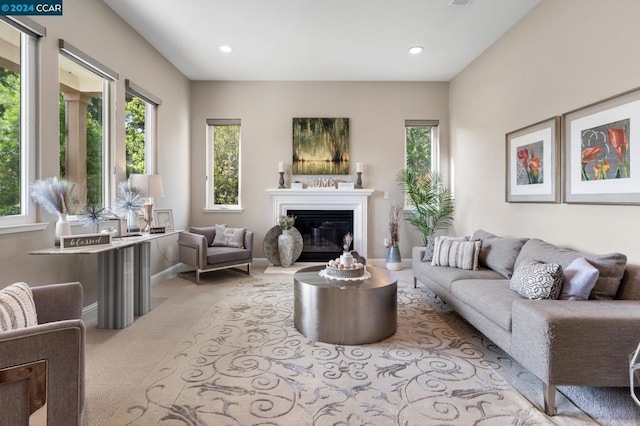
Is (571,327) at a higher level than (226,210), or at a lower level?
lower

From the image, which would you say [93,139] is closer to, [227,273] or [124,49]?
[124,49]

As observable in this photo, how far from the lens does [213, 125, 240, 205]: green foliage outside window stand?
5820 mm

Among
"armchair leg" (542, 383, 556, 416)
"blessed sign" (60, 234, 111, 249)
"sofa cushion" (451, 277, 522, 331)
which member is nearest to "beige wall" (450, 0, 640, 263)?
"sofa cushion" (451, 277, 522, 331)

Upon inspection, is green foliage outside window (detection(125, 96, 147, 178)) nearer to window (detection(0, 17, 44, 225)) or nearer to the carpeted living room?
the carpeted living room

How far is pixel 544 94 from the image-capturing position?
3283 millimetres

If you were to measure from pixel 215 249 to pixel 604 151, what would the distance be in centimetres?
449

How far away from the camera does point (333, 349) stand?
256 centimetres

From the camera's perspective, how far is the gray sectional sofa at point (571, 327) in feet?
5.70

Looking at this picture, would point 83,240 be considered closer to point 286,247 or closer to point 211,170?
point 286,247

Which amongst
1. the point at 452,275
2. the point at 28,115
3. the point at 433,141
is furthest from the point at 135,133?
the point at 433,141

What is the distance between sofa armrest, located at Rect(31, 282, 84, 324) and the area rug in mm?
619

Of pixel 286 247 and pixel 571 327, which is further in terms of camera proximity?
pixel 286 247

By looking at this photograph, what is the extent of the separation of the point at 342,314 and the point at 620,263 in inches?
77.7

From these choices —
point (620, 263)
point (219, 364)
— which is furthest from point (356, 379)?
point (620, 263)
